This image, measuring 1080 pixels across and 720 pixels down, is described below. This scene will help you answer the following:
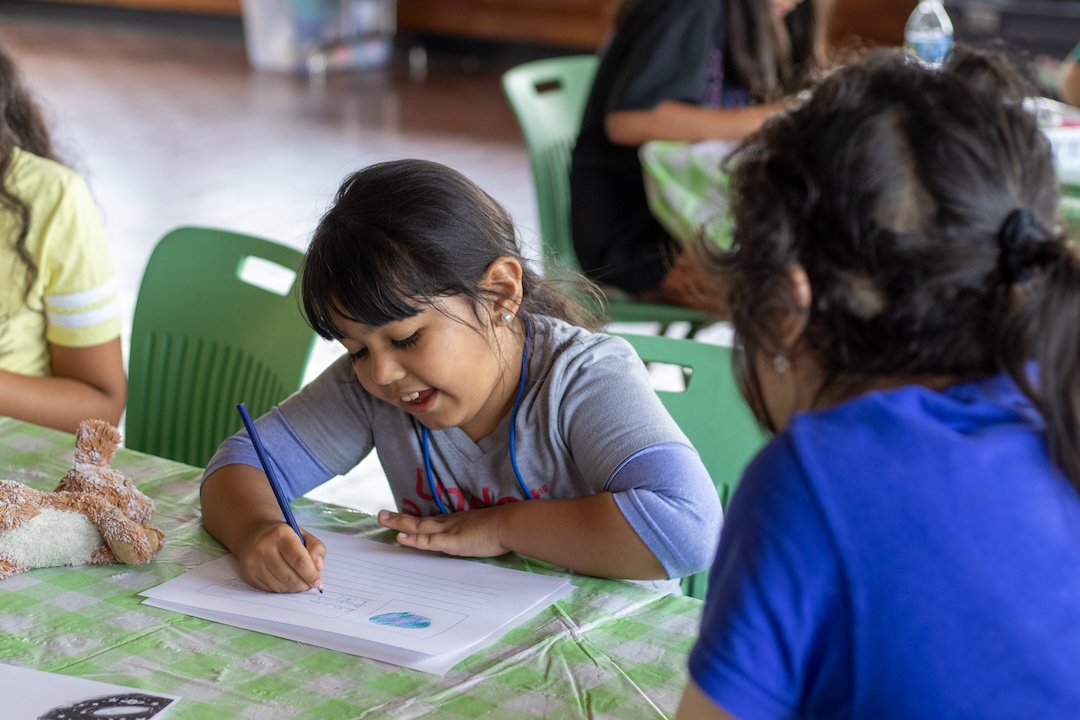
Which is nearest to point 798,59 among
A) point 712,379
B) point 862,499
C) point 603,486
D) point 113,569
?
point 712,379

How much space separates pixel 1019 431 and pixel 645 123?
205cm

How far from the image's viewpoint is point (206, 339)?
1674mm

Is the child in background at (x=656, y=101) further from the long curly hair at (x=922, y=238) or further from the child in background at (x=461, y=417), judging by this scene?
the long curly hair at (x=922, y=238)

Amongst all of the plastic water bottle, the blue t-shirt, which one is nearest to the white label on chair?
the blue t-shirt

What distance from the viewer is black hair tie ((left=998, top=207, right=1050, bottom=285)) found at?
65 cm

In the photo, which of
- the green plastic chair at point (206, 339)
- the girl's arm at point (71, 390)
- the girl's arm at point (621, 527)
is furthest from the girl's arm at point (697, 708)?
the girl's arm at point (71, 390)

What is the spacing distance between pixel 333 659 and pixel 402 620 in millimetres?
69

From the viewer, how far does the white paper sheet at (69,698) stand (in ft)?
2.77

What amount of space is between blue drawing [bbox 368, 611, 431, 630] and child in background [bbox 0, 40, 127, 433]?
0.78 metres

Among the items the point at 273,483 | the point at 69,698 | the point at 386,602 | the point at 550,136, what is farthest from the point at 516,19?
the point at 69,698

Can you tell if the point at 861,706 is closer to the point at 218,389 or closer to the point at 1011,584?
the point at 1011,584

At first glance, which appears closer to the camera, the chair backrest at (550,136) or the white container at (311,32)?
the chair backrest at (550,136)

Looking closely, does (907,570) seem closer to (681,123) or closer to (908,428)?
(908,428)

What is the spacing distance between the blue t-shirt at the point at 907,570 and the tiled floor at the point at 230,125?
1.97 metres
